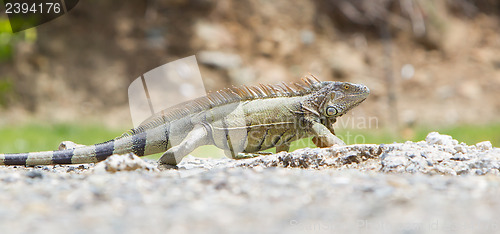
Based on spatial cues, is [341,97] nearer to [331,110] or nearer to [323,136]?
[331,110]

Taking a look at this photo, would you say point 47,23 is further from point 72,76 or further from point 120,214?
point 120,214

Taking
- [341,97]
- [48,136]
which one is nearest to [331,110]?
[341,97]

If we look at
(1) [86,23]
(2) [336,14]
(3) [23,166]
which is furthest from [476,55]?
(3) [23,166]

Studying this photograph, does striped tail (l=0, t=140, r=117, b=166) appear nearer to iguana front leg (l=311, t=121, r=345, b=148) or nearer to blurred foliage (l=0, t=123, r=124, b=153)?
iguana front leg (l=311, t=121, r=345, b=148)

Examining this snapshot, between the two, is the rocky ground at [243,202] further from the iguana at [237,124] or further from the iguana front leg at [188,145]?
the iguana at [237,124]

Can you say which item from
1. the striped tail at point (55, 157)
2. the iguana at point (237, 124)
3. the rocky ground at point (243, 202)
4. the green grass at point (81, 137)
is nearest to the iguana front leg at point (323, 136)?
the iguana at point (237, 124)

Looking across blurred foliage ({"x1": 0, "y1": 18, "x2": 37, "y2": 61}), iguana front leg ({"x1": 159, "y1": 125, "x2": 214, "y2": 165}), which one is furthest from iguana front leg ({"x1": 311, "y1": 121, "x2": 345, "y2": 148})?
blurred foliage ({"x1": 0, "y1": 18, "x2": 37, "y2": 61})

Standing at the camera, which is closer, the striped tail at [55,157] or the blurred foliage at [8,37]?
the striped tail at [55,157]
